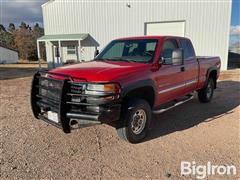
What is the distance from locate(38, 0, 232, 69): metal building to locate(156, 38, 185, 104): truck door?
38.1 feet

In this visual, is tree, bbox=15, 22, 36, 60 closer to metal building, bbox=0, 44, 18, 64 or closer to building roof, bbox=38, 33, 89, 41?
metal building, bbox=0, 44, 18, 64

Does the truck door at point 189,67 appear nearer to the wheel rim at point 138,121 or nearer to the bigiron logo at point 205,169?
the wheel rim at point 138,121

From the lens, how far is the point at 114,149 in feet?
13.3

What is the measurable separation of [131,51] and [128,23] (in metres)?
13.4

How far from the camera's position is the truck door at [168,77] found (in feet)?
15.2

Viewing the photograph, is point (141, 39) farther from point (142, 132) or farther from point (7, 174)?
point (7, 174)

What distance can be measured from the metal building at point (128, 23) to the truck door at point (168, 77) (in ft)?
38.1

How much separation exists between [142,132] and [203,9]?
543 inches

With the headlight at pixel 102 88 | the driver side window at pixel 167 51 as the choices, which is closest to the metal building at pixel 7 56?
the driver side window at pixel 167 51

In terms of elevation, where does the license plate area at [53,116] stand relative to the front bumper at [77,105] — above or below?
below

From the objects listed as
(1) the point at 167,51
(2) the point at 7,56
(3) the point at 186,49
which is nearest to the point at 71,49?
(3) the point at 186,49

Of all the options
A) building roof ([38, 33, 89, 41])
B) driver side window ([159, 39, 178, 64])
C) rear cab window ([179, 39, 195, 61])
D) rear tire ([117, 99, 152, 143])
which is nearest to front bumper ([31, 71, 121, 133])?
rear tire ([117, 99, 152, 143])

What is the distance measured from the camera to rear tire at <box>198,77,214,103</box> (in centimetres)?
697

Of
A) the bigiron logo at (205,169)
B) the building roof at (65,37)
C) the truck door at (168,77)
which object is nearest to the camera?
the bigiron logo at (205,169)
